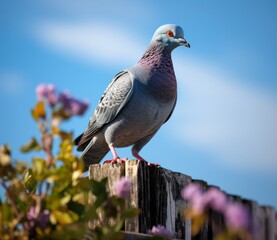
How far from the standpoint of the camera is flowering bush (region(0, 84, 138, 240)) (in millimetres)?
2135

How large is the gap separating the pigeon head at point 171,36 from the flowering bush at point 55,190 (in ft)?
14.4

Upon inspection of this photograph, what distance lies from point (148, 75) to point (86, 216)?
412 cm

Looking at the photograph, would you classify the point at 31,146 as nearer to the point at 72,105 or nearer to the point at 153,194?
the point at 72,105

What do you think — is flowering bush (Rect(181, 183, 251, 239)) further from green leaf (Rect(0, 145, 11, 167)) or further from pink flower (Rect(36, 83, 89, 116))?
green leaf (Rect(0, 145, 11, 167))

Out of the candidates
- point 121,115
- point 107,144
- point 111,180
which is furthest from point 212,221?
point 107,144

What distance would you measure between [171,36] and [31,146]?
4.84 metres

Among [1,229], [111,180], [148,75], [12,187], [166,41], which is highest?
[166,41]

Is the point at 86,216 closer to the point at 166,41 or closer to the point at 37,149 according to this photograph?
the point at 37,149

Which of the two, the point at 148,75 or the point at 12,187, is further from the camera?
the point at 148,75

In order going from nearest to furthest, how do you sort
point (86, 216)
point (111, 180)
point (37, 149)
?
point (37, 149) < point (86, 216) < point (111, 180)

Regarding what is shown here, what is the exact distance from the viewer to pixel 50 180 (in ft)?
7.55

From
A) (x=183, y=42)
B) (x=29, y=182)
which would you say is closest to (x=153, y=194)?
(x=29, y=182)

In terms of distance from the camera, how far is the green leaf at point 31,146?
7.23 feet

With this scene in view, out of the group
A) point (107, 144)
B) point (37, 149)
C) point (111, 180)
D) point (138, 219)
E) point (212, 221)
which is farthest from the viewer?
point (107, 144)
